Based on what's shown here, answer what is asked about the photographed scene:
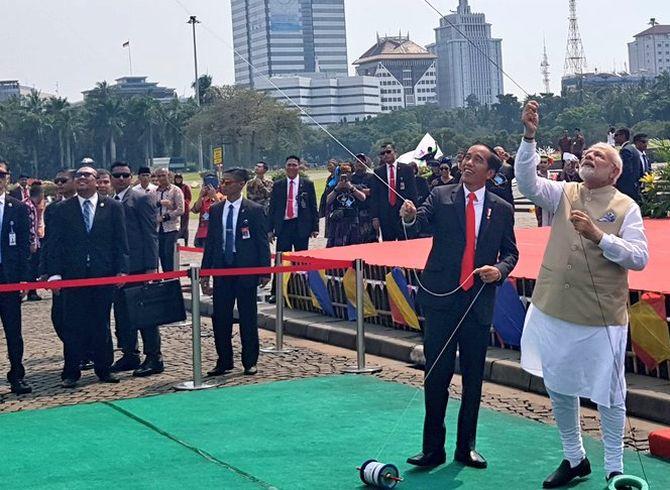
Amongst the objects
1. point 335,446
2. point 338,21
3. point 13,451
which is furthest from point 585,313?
point 338,21

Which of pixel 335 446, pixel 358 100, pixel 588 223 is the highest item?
pixel 358 100

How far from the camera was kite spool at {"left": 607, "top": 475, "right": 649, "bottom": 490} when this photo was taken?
6369mm

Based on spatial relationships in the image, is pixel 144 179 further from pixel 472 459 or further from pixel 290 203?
pixel 472 459

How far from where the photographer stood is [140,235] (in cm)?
1195

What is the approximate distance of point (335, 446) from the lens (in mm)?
8102

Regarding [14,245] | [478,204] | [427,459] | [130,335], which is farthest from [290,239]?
[427,459]

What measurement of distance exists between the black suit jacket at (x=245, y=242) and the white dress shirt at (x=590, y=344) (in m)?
4.84

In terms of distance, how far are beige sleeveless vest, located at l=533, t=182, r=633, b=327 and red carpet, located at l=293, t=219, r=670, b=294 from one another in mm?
3012

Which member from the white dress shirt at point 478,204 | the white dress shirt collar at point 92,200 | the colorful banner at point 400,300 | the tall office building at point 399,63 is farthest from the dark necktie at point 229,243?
the tall office building at point 399,63

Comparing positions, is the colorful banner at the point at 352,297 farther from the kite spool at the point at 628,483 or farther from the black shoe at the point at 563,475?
the kite spool at the point at 628,483

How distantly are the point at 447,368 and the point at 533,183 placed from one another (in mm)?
1326

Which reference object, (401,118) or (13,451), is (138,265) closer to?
(13,451)

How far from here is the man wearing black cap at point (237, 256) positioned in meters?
11.3

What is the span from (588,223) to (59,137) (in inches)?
4095
